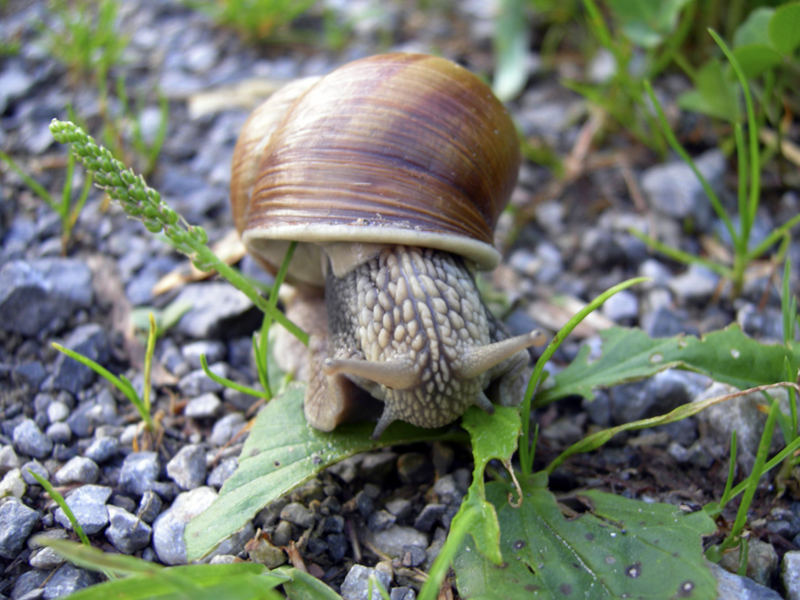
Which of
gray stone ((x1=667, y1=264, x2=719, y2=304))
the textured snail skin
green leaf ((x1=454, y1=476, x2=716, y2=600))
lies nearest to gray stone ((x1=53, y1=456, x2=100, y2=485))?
the textured snail skin

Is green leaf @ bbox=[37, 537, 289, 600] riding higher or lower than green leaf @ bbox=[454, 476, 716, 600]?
higher

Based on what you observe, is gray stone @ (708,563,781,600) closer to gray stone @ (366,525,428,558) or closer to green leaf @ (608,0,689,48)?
gray stone @ (366,525,428,558)

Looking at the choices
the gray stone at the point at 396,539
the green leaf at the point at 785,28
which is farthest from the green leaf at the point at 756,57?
the gray stone at the point at 396,539

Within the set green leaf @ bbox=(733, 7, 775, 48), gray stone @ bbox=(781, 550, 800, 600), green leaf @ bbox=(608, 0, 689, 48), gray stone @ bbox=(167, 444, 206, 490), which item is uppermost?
green leaf @ bbox=(608, 0, 689, 48)

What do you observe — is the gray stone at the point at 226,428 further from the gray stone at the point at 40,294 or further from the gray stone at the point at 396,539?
the gray stone at the point at 40,294

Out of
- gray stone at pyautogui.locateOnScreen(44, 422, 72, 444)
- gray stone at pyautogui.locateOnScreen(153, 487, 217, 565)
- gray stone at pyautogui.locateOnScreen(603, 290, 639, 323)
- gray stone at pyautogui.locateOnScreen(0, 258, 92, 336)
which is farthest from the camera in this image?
gray stone at pyautogui.locateOnScreen(603, 290, 639, 323)

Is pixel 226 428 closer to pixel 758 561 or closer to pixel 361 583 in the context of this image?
pixel 361 583
